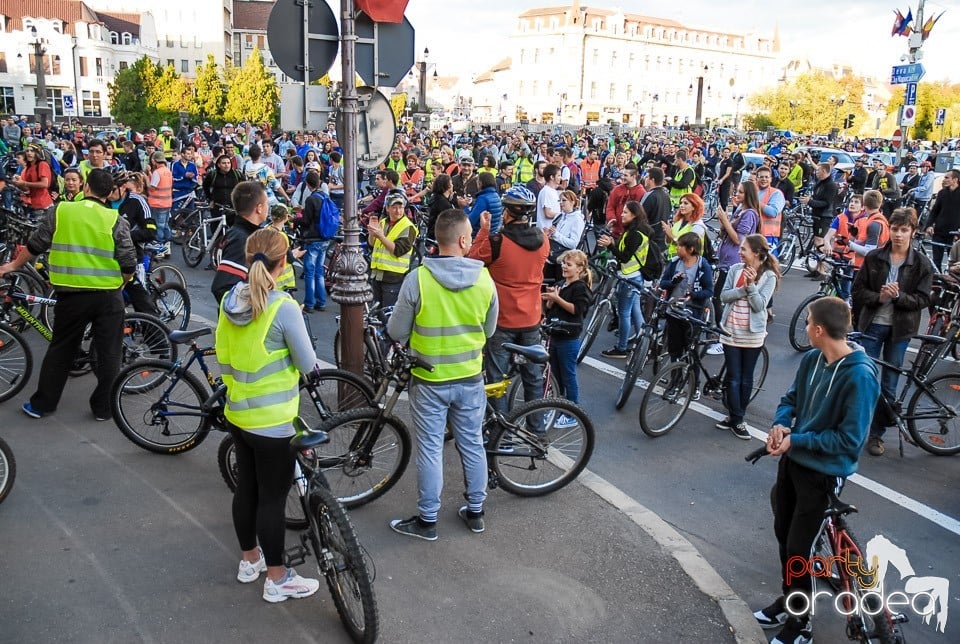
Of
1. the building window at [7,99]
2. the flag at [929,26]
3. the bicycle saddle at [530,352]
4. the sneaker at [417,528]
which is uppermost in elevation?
the building window at [7,99]

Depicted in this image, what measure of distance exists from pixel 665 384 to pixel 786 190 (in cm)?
1131

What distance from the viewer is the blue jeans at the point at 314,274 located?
10.3 m

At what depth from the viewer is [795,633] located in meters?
3.93

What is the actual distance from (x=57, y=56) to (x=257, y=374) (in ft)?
304

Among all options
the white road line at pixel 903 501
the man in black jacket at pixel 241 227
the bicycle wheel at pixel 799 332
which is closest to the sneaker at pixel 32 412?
the man in black jacket at pixel 241 227

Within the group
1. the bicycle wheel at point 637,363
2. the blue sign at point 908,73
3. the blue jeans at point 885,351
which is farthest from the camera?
the blue sign at point 908,73

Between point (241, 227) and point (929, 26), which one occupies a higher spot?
point (929, 26)

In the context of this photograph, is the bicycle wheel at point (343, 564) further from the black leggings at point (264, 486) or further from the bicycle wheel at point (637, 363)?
the bicycle wheel at point (637, 363)

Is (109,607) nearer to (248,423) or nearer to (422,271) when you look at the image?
(248,423)

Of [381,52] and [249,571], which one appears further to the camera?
[381,52]

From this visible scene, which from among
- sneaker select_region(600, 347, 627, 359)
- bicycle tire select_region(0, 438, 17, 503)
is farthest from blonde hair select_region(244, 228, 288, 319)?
sneaker select_region(600, 347, 627, 359)

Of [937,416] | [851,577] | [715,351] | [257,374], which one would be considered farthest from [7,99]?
[851,577]

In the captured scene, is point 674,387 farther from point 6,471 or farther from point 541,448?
point 6,471

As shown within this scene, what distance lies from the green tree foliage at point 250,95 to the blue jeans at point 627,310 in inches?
1820
